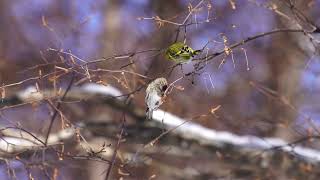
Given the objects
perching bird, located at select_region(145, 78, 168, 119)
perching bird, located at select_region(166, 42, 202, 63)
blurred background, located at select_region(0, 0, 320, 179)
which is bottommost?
perching bird, located at select_region(145, 78, 168, 119)

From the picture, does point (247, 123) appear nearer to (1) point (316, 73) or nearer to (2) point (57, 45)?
(1) point (316, 73)

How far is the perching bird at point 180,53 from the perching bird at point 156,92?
13cm

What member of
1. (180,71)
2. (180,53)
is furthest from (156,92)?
(180,71)

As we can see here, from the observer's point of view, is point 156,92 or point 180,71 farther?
point 180,71

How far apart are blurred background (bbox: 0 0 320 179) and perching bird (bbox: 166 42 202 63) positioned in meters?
0.05

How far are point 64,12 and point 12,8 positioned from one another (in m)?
1.00

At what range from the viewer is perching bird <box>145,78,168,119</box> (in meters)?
2.79

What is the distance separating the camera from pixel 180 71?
3.54m

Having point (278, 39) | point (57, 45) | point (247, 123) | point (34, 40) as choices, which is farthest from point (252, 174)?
point (34, 40)

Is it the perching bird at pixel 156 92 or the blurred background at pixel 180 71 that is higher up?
the blurred background at pixel 180 71

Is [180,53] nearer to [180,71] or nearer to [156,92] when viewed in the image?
[156,92]

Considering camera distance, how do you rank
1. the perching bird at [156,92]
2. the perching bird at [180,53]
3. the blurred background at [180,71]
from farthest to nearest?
the blurred background at [180,71], the perching bird at [156,92], the perching bird at [180,53]

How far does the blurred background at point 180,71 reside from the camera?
3.25 meters

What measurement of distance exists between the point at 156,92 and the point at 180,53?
23 centimetres
